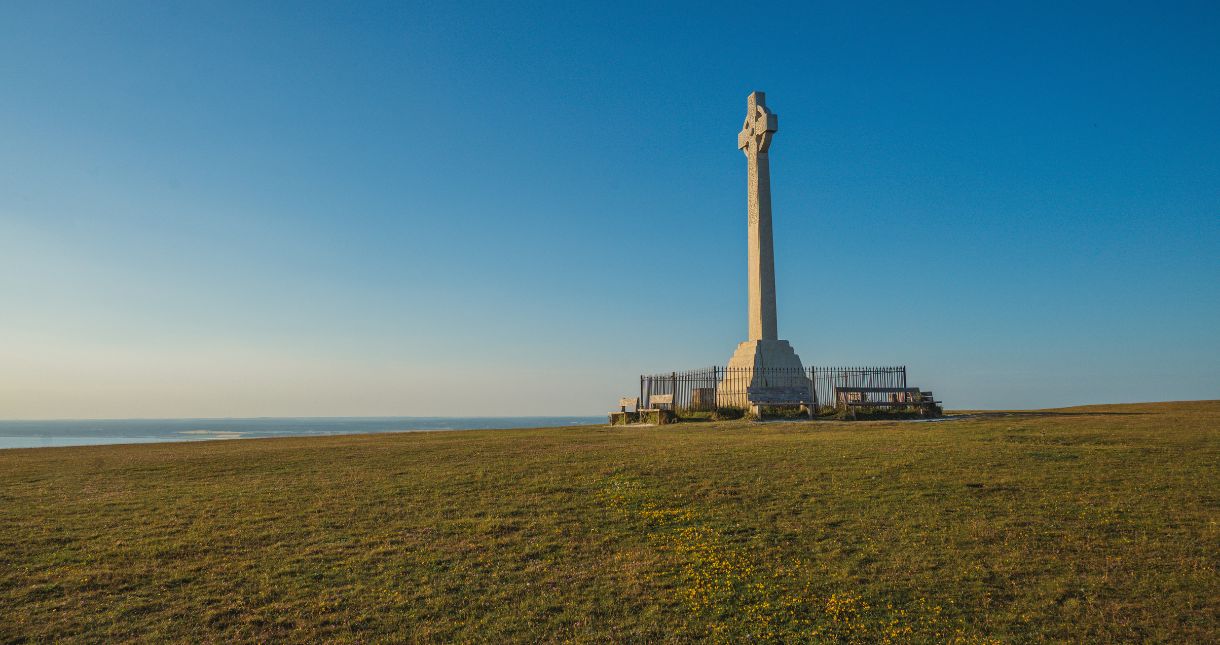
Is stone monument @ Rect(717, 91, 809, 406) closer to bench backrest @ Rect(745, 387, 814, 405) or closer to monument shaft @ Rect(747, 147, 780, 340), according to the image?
monument shaft @ Rect(747, 147, 780, 340)

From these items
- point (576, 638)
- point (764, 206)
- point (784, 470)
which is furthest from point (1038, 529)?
point (764, 206)

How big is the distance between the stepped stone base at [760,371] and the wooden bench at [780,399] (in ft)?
8.57

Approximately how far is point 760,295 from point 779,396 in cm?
689

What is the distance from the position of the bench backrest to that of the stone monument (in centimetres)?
304

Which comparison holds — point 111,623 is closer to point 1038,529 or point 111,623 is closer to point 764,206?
point 1038,529

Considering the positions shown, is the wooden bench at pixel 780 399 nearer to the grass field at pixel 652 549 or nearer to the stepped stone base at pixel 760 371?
the stepped stone base at pixel 760 371

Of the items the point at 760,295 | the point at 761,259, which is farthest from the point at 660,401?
the point at 761,259

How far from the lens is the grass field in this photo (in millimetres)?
8023

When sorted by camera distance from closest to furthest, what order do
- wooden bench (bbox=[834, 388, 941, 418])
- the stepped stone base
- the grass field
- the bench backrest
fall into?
1. the grass field
2. wooden bench (bbox=[834, 388, 941, 418])
3. the bench backrest
4. the stepped stone base

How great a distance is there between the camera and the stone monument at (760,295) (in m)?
32.2

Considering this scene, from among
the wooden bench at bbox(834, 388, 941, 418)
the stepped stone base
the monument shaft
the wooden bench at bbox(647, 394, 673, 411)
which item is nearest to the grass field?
the wooden bench at bbox(834, 388, 941, 418)

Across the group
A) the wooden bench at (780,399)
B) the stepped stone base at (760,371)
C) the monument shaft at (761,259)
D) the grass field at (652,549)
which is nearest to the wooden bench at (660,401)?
the stepped stone base at (760,371)

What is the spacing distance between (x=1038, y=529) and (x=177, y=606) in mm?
11412

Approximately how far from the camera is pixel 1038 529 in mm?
10305
